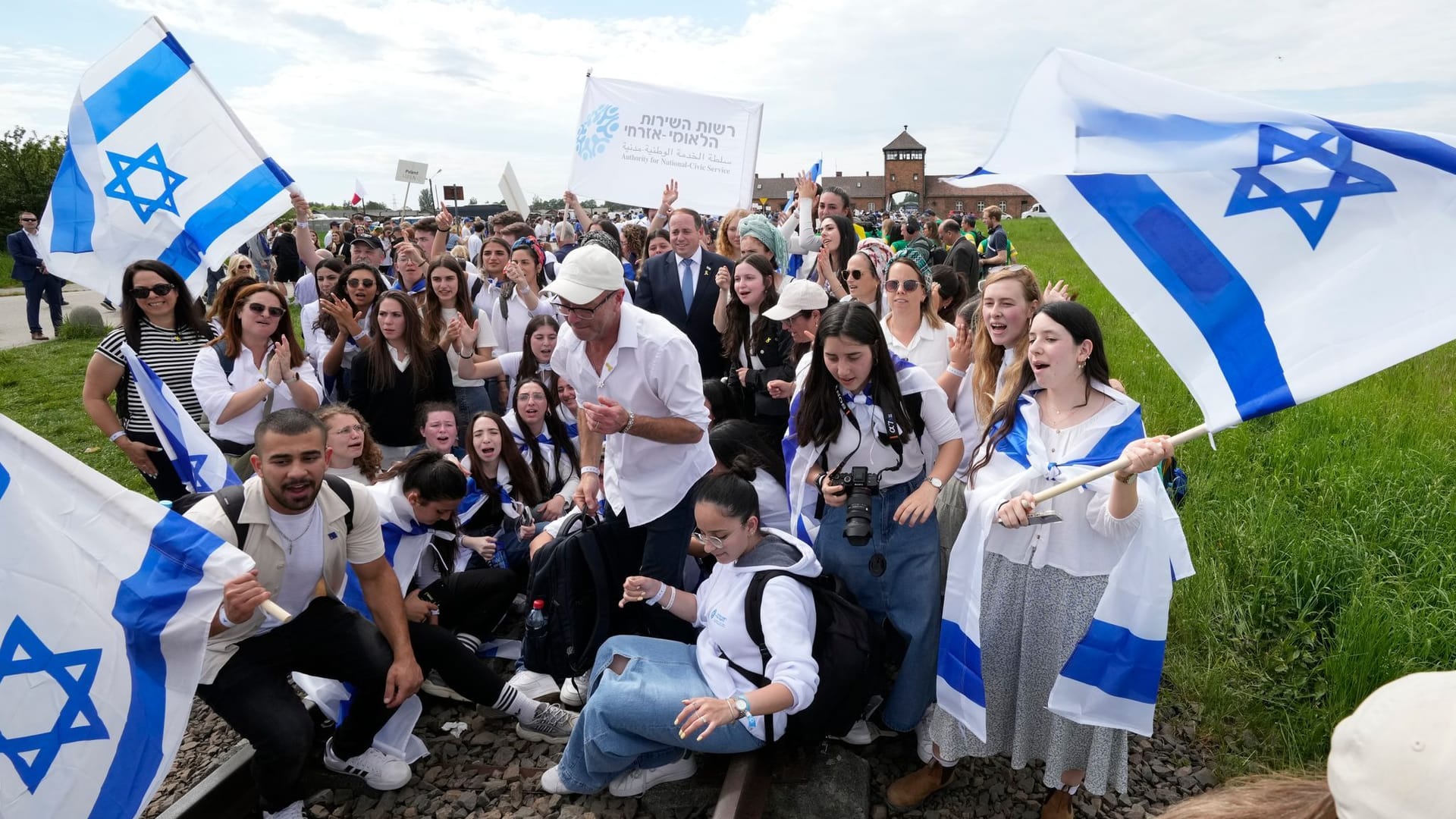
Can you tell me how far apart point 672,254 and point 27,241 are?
1407 cm

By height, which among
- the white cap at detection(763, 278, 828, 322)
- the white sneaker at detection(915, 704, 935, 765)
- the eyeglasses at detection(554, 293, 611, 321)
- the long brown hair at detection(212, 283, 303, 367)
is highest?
the white cap at detection(763, 278, 828, 322)

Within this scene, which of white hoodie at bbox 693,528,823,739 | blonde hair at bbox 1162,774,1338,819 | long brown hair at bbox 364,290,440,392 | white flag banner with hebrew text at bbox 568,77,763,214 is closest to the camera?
blonde hair at bbox 1162,774,1338,819

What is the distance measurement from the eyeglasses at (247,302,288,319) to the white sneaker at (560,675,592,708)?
113 inches

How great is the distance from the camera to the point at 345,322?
6.02 m

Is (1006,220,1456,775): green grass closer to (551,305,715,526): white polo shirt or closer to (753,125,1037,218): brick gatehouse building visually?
(551,305,715,526): white polo shirt

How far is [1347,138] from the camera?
8.39 ft

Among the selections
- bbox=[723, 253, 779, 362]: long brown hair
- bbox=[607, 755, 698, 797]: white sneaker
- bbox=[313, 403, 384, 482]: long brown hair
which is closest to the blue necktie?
bbox=[723, 253, 779, 362]: long brown hair

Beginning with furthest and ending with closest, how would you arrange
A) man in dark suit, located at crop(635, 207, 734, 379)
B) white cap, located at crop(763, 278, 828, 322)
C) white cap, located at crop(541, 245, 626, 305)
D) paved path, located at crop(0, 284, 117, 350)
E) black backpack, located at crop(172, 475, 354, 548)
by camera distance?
1. paved path, located at crop(0, 284, 117, 350)
2. man in dark suit, located at crop(635, 207, 734, 379)
3. white cap, located at crop(763, 278, 828, 322)
4. white cap, located at crop(541, 245, 626, 305)
5. black backpack, located at crop(172, 475, 354, 548)

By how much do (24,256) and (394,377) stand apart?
1346 cm

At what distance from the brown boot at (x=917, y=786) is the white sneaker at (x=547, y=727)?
1.47 metres

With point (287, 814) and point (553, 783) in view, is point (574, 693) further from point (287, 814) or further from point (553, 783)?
point (287, 814)

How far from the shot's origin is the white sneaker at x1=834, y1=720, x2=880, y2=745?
3.70 metres

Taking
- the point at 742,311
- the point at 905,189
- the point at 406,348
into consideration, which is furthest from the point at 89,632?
the point at 905,189

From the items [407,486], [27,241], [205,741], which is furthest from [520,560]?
[27,241]
